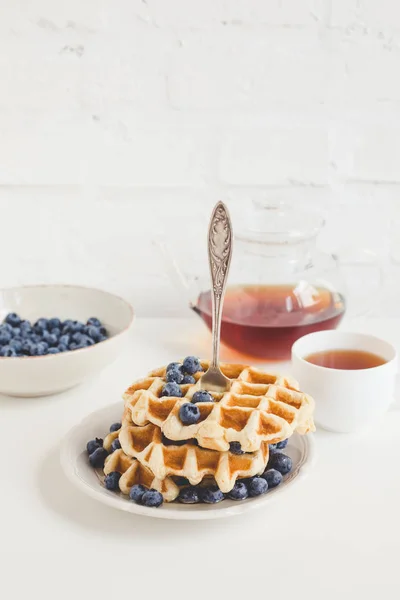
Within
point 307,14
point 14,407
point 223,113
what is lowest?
point 14,407

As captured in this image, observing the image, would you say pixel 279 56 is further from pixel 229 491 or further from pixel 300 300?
pixel 229 491

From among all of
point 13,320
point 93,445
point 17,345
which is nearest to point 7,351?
point 17,345

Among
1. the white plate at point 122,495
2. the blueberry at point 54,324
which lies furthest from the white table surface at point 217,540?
the blueberry at point 54,324

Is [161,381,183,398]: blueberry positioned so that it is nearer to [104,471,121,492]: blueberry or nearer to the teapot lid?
[104,471,121,492]: blueberry

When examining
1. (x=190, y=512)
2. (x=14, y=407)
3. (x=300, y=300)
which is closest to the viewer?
(x=190, y=512)

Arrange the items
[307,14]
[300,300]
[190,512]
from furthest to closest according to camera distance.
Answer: [307,14], [300,300], [190,512]

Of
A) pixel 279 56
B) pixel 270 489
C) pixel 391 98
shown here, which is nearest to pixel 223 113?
pixel 279 56

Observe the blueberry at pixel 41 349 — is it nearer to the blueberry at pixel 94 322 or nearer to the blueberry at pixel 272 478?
the blueberry at pixel 94 322
